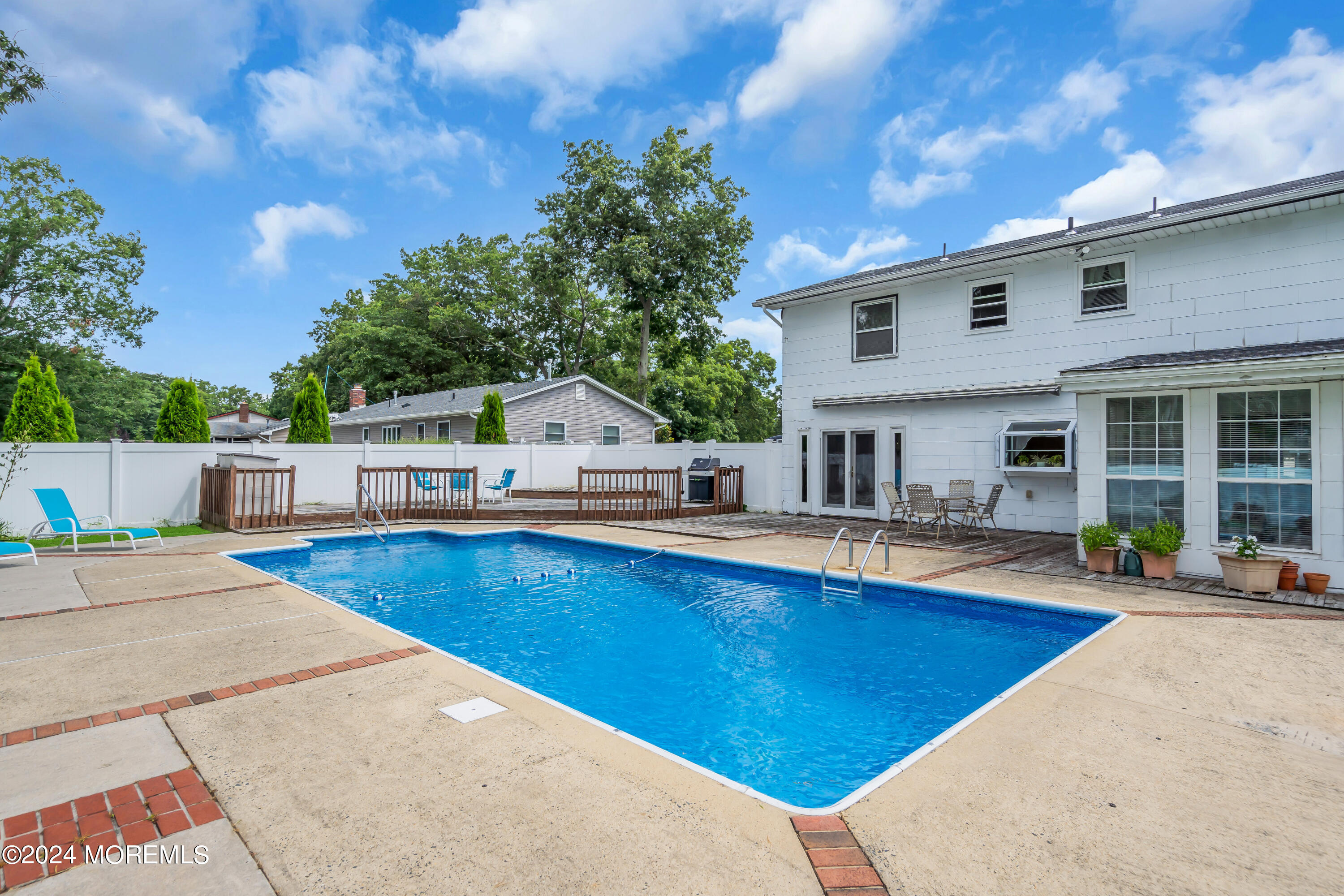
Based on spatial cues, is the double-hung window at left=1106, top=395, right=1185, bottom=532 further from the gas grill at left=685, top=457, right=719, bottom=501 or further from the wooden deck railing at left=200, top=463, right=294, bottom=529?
the wooden deck railing at left=200, top=463, right=294, bottom=529

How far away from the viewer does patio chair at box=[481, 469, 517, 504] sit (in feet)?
50.2

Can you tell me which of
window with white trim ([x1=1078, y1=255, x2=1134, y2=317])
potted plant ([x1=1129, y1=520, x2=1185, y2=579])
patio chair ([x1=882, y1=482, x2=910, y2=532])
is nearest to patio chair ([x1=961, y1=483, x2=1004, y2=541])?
patio chair ([x1=882, y1=482, x2=910, y2=532])

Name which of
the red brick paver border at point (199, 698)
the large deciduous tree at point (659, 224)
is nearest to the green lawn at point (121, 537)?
the red brick paver border at point (199, 698)

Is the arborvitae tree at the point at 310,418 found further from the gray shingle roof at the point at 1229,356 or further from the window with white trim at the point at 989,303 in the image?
the gray shingle roof at the point at 1229,356

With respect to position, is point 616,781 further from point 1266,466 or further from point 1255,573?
point 1266,466

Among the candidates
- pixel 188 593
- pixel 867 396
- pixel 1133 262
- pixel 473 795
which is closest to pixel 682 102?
pixel 867 396

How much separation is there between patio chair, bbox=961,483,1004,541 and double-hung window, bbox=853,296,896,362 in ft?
11.5

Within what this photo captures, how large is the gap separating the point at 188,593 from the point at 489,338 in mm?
29377

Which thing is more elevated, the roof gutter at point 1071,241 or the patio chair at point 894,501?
the roof gutter at point 1071,241

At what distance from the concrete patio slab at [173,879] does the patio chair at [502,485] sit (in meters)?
12.8

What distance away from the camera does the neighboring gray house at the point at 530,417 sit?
22.2 meters

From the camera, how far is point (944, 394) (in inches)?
466

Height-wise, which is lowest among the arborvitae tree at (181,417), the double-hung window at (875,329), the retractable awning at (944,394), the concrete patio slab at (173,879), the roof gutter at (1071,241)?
the concrete patio slab at (173,879)

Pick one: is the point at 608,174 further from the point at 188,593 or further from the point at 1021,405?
the point at 188,593
